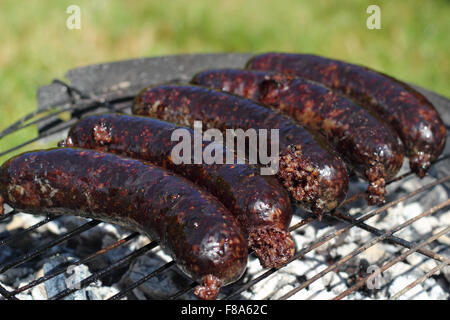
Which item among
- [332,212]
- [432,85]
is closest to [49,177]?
[332,212]

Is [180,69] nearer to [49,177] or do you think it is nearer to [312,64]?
[312,64]

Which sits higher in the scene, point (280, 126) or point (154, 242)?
point (280, 126)
